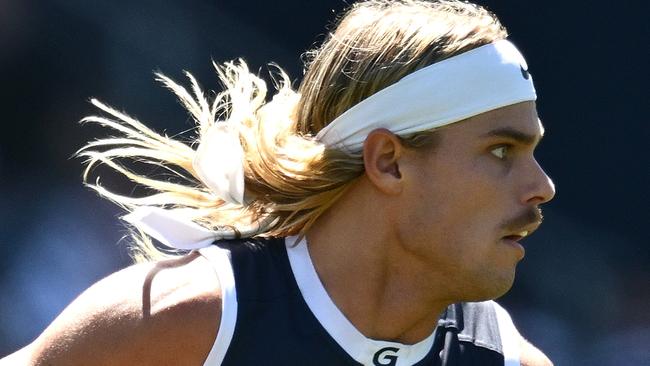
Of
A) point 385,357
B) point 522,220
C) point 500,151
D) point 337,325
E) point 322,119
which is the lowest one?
point 385,357

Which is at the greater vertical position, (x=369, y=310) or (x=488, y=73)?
(x=488, y=73)

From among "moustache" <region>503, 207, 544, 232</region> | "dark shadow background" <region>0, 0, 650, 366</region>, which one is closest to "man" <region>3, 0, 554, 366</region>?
"moustache" <region>503, 207, 544, 232</region>

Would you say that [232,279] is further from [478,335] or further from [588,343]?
[588,343]

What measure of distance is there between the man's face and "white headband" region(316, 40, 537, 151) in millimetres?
32

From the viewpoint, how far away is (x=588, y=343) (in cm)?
473

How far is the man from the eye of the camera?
2.64 meters

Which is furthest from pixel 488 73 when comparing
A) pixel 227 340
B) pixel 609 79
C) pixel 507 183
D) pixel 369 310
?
pixel 609 79

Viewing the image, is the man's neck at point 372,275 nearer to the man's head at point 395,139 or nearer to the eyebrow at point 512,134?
the man's head at point 395,139

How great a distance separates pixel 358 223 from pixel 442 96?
0.35m

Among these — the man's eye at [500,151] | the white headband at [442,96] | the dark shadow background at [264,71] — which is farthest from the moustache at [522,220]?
the dark shadow background at [264,71]

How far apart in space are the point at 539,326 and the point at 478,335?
6.17ft

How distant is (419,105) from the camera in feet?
9.12

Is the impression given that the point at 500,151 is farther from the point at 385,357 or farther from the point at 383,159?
the point at 385,357

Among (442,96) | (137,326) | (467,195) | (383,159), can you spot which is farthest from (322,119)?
(137,326)
